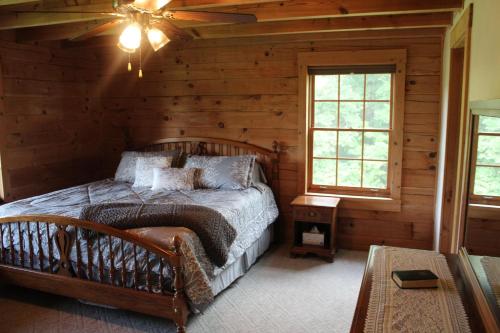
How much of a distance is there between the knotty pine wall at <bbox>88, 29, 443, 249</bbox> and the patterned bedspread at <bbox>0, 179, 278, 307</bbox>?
753 millimetres

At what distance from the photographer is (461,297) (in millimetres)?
1675

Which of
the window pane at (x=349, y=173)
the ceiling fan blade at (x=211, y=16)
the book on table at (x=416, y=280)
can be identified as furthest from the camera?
the window pane at (x=349, y=173)

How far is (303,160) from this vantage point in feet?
14.7

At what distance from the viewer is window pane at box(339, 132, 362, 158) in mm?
4367

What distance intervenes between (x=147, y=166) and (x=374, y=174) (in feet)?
7.62

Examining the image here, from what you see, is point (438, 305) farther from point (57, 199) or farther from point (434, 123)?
point (57, 199)

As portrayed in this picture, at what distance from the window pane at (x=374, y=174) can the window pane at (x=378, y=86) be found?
0.66 m

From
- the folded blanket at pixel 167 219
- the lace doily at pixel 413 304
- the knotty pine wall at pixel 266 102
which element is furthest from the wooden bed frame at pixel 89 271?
the knotty pine wall at pixel 266 102

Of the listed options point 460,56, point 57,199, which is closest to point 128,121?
point 57,199

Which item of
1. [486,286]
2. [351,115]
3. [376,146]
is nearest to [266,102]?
[351,115]

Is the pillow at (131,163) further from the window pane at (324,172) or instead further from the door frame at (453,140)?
the door frame at (453,140)

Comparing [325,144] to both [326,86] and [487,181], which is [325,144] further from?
[487,181]

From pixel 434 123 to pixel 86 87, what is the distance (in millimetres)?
3900

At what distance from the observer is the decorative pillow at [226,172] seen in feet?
13.7
